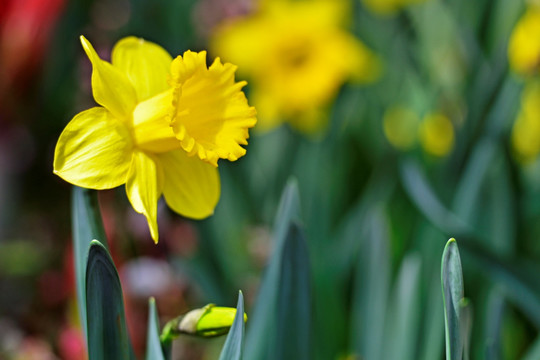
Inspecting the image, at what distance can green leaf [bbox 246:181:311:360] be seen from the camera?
68cm

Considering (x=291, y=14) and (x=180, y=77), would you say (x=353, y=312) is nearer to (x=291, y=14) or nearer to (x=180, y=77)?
(x=180, y=77)

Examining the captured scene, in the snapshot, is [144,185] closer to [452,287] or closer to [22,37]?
[452,287]

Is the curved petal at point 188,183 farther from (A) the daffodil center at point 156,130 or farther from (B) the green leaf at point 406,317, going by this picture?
(B) the green leaf at point 406,317

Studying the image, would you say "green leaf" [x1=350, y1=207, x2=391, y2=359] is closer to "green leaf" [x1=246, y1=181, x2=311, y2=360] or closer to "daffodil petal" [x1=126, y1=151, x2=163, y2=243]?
→ "green leaf" [x1=246, y1=181, x2=311, y2=360]

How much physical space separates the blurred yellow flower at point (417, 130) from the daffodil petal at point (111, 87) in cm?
97

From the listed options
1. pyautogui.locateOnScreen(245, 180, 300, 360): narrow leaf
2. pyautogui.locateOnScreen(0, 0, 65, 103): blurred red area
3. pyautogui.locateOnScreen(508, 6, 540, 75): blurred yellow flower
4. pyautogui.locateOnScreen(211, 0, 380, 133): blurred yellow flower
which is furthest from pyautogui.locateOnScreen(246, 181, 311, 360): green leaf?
pyautogui.locateOnScreen(0, 0, 65, 103): blurred red area

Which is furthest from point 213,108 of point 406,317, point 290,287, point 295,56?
point 295,56

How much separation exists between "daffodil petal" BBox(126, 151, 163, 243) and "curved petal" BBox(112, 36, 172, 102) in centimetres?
7

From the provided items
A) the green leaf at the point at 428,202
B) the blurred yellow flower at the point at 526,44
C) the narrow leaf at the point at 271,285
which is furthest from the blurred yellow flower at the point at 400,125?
the narrow leaf at the point at 271,285

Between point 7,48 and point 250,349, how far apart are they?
1051 mm

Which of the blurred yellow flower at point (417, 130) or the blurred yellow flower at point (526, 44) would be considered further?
the blurred yellow flower at point (417, 130)

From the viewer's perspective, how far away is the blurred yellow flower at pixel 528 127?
1.40 m

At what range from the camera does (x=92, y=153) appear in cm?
53

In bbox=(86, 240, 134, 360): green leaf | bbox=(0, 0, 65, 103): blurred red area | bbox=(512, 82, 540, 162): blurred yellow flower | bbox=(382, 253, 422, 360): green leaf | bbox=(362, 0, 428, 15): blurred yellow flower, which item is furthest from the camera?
bbox=(362, 0, 428, 15): blurred yellow flower
